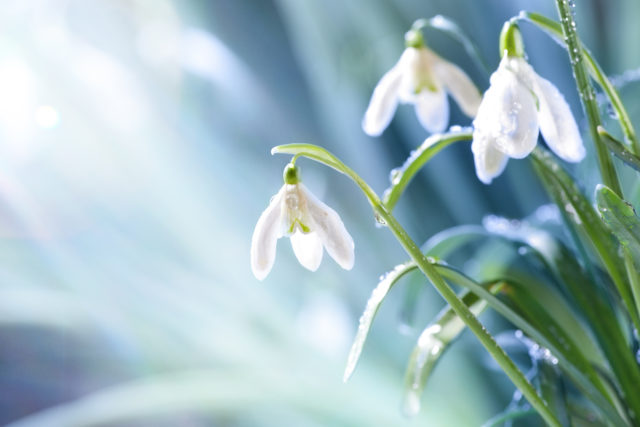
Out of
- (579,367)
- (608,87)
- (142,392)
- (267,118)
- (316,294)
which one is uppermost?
(267,118)

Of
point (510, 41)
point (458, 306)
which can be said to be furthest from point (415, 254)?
point (510, 41)

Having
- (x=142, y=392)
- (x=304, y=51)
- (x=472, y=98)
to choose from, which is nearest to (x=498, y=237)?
(x=472, y=98)

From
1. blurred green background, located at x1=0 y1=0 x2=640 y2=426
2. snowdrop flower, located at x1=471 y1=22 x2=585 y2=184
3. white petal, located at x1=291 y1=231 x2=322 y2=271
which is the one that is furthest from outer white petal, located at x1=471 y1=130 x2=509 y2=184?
blurred green background, located at x1=0 y1=0 x2=640 y2=426

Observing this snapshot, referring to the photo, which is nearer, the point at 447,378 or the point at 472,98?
the point at 472,98

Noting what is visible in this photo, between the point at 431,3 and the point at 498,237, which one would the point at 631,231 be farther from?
the point at 431,3

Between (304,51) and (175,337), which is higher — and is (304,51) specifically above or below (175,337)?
above

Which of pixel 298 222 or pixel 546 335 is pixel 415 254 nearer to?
pixel 298 222
